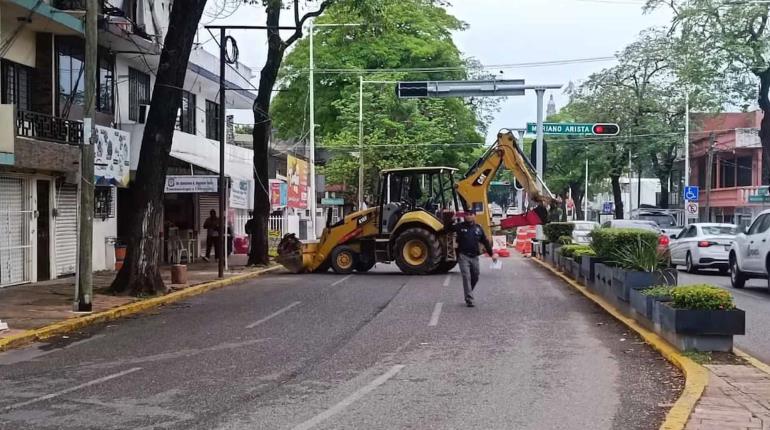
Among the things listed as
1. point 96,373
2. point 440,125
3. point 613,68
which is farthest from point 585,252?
point 613,68

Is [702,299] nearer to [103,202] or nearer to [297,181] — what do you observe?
[103,202]

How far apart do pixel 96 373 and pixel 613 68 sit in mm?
43709

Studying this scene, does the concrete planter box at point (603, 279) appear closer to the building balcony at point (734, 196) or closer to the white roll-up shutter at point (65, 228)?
the white roll-up shutter at point (65, 228)

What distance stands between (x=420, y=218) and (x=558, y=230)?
601cm

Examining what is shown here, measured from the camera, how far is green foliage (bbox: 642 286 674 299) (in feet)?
36.0

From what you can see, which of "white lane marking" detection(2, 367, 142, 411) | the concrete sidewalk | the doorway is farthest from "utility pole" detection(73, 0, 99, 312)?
the doorway

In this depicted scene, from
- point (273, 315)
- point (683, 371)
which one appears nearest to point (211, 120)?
point (273, 315)

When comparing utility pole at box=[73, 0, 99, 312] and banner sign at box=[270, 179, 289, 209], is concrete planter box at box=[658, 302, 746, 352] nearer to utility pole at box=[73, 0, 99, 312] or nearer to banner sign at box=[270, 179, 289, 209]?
utility pole at box=[73, 0, 99, 312]

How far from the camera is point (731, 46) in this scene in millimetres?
30969

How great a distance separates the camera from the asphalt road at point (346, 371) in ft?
23.6

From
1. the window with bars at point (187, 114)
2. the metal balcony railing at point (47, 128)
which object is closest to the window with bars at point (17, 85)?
the metal balcony railing at point (47, 128)

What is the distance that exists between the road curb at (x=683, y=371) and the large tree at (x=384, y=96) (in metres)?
33.3

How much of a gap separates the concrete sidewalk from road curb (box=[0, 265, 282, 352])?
0.71 feet

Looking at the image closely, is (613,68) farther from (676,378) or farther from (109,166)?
(676,378)
